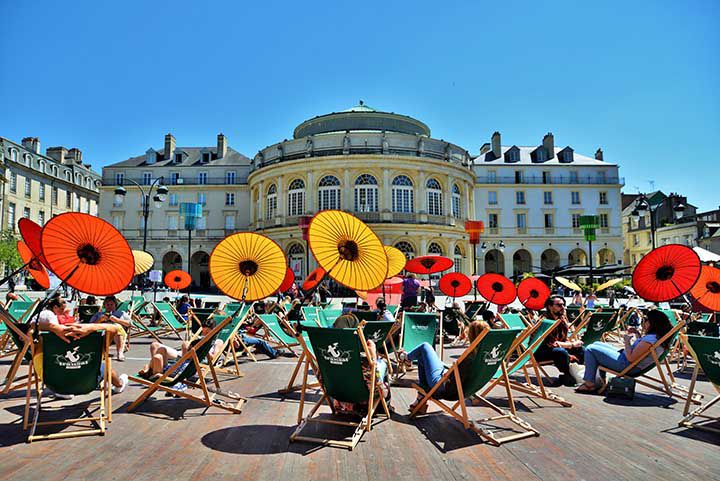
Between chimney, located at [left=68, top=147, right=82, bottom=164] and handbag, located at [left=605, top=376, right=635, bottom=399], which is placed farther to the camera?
chimney, located at [left=68, top=147, right=82, bottom=164]

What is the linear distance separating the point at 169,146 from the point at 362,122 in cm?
2200

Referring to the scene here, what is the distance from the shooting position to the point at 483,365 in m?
4.24

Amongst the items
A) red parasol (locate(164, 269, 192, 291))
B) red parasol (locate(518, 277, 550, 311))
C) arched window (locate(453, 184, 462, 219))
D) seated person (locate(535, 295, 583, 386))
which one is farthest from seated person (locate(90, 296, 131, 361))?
arched window (locate(453, 184, 462, 219))

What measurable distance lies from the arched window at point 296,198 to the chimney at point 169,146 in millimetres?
18498

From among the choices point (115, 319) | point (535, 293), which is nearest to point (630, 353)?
point (535, 293)

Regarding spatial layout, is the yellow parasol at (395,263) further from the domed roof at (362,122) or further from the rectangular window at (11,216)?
the rectangular window at (11,216)

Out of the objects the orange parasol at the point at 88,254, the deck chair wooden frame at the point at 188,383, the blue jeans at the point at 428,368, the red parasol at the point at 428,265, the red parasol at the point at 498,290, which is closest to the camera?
the blue jeans at the point at 428,368

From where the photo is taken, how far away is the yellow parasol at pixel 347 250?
229 inches

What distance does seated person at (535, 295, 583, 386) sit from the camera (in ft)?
20.8

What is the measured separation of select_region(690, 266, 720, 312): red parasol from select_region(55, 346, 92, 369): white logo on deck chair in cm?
949

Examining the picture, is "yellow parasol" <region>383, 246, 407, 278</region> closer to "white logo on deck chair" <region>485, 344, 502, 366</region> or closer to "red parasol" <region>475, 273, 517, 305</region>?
"red parasol" <region>475, 273, 517, 305</region>

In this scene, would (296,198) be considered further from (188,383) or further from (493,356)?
(493,356)

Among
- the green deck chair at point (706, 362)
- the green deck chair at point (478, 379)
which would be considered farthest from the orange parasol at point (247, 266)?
the green deck chair at point (706, 362)

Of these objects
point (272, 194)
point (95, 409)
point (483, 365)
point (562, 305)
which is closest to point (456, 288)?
point (562, 305)
